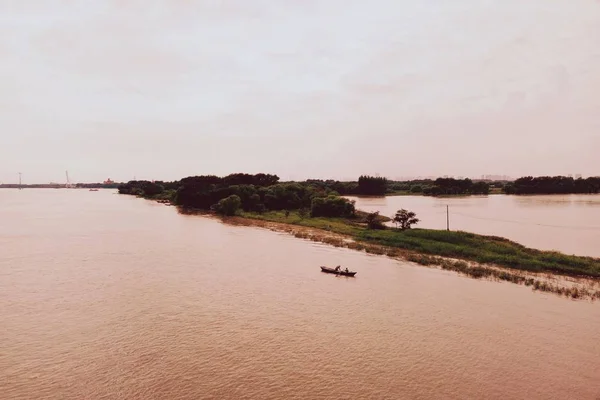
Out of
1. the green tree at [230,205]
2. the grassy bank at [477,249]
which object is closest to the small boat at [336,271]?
the grassy bank at [477,249]

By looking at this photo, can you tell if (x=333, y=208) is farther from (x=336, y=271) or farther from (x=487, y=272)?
(x=487, y=272)

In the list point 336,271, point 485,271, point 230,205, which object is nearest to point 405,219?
point 485,271

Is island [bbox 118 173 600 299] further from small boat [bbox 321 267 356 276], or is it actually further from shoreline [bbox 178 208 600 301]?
small boat [bbox 321 267 356 276]

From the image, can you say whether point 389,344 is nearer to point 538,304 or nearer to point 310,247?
point 538,304

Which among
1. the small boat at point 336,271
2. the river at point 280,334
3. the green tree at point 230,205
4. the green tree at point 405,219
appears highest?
the green tree at point 230,205

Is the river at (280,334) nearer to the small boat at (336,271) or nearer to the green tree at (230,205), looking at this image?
the small boat at (336,271)

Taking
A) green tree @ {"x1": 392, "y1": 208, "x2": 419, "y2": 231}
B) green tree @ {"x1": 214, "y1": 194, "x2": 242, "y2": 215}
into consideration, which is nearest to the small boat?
green tree @ {"x1": 392, "y1": 208, "x2": 419, "y2": 231}
